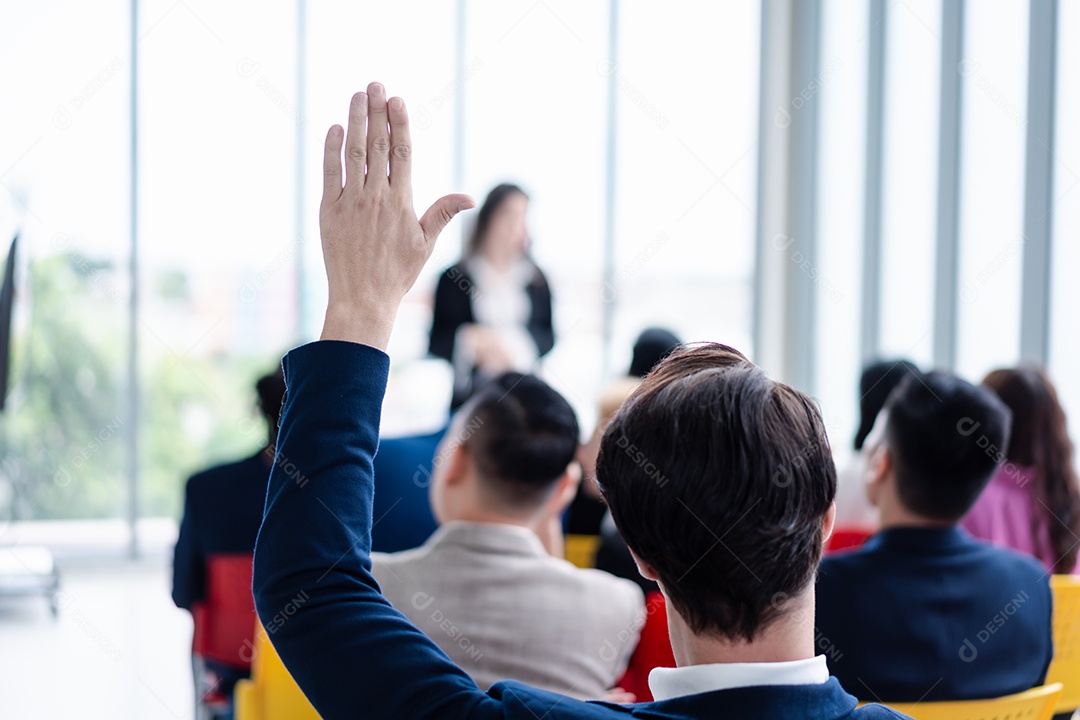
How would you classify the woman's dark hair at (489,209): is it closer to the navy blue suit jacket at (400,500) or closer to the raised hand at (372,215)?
the navy blue suit jacket at (400,500)

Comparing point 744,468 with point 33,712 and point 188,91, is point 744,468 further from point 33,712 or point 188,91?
point 188,91

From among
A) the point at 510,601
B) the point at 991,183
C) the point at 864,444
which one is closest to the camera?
the point at 510,601

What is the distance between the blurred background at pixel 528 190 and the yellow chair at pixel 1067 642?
257 cm

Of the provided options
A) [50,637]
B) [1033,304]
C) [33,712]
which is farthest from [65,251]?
[1033,304]

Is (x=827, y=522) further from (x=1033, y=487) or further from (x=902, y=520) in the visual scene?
(x=1033, y=487)

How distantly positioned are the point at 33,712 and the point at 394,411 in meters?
2.85

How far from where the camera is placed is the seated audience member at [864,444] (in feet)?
9.42

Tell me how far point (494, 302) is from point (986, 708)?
12.1ft

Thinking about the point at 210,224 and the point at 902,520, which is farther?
the point at 210,224

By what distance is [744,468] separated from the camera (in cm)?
72

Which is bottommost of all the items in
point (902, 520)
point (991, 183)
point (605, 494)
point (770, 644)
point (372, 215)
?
point (902, 520)

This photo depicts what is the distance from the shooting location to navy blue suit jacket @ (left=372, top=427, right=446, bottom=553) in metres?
2.49

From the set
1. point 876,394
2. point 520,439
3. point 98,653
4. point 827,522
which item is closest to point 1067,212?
point 876,394

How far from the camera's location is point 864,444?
9.89 ft
